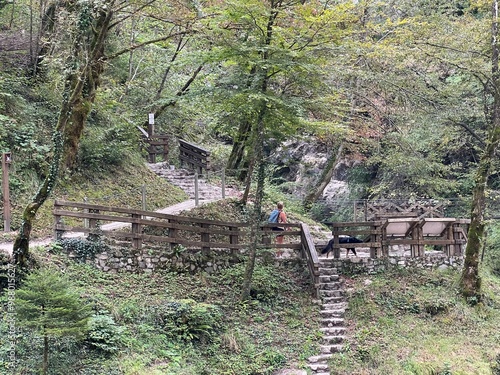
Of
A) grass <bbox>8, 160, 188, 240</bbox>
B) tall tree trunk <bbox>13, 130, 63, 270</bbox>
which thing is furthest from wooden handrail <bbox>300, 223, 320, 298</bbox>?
tall tree trunk <bbox>13, 130, 63, 270</bbox>

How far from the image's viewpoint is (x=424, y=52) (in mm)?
13914

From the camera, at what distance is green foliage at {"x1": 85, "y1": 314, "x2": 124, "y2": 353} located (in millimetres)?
7855

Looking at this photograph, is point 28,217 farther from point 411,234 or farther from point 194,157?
point 194,157

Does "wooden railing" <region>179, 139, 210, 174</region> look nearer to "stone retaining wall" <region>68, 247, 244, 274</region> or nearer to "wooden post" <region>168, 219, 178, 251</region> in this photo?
"stone retaining wall" <region>68, 247, 244, 274</region>

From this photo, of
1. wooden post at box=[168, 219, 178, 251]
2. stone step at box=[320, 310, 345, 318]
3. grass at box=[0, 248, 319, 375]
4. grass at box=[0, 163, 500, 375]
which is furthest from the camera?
wooden post at box=[168, 219, 178, 251]

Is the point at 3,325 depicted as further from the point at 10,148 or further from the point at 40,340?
the point at 10,148

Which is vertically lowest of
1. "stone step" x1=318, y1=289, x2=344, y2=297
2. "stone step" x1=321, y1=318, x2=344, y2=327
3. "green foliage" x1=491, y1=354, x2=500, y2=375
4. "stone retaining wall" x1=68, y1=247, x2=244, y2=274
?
"green foliage" x1=491, y1=354, x2=500, y2=375

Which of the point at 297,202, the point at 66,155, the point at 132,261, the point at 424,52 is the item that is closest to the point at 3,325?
the point at 132,261

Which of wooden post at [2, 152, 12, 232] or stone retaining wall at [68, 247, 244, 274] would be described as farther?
stone retaining wall at [68, 247, 244, 274]

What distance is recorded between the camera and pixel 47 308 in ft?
21.8

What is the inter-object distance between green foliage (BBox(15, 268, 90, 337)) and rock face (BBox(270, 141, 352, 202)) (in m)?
19.3

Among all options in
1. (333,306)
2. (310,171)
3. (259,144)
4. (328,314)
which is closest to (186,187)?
(259,144)

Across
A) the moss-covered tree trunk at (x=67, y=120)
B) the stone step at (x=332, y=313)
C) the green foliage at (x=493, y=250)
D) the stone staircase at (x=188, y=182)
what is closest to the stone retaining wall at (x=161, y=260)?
the moss-covered tree trunk at (x=67, y=120)

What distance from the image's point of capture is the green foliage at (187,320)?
30.6 ft
